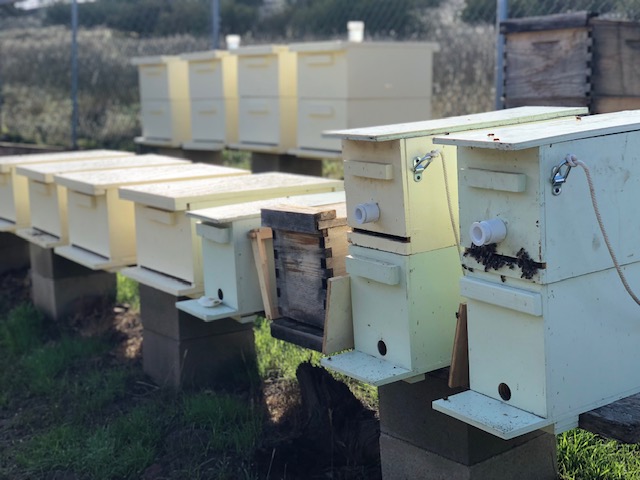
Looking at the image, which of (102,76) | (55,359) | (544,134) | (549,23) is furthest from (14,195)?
(102,76)

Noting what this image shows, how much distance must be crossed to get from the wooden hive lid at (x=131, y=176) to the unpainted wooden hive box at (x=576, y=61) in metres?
1.40

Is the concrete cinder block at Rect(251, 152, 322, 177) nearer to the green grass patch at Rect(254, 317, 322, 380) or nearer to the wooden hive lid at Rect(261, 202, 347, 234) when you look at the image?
the green grass patch at Rect(254, 317, 322, 380)

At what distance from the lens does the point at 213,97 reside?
5.88 meters

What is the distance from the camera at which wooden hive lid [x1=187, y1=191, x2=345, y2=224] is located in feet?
9.98

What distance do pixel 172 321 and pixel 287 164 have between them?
1934mm

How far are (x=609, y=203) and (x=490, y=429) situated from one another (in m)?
0.62

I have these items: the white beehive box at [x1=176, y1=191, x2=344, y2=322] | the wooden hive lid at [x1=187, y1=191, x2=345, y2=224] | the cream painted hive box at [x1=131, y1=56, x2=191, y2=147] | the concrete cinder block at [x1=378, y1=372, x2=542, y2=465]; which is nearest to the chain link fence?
the cream painted hive box at [x1=131, y1=56, x2=191, y2=147]

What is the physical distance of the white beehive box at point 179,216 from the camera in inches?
133

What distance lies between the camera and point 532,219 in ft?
6.42

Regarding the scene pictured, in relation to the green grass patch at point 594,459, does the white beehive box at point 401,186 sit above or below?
above

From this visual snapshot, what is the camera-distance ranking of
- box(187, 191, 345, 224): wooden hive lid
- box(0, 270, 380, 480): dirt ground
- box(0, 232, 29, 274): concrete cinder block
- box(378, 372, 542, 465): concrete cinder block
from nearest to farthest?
box(378, 372, 542, 465): concrete cinder block → box(187, 191, 345, 224): wooden hive lid → box(0, 270, 380, 480): dirt ground → box(0, 232, 29, 274): concrete cinder block

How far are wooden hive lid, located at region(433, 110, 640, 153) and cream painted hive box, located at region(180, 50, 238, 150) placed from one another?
376cm

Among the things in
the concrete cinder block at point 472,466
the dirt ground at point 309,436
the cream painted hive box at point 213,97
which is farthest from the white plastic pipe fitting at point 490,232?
the cream painted hive box at point 213,97

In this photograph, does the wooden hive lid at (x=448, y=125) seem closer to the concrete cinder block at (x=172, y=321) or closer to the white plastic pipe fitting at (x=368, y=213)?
the white plastic pipe fitting at (x=368, y=213)
